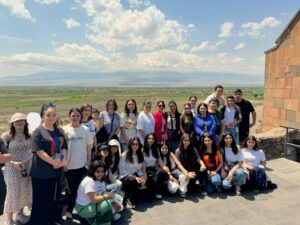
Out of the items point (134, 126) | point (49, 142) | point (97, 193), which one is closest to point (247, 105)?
point (134, 126)

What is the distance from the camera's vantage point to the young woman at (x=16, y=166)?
375 centimetres

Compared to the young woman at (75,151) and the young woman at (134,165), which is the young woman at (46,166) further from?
the young woman at (134,165)

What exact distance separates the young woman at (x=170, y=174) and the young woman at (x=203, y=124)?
0.72 m

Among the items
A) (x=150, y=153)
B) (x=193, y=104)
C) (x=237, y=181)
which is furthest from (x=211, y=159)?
(x=193, y=104)

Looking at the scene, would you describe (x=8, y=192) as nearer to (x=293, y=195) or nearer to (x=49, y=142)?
(x=49, y=142)

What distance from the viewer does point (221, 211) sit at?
14.4 ft

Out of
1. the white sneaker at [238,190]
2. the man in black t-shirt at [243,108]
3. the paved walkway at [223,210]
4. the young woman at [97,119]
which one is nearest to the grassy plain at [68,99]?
the young woman at [97,119]

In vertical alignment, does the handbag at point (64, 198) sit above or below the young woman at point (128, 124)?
below

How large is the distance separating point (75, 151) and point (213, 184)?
263 cm

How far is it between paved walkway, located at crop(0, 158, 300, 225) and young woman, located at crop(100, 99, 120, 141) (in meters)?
1.55

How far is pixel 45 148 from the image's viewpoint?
3527 millimetres

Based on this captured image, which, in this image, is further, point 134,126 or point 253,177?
point 134,126

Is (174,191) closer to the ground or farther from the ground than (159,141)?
closer to the ground

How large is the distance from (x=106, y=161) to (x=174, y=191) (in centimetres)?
136
